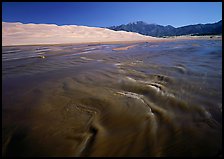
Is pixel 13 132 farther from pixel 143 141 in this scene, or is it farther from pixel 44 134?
pixel 143 141

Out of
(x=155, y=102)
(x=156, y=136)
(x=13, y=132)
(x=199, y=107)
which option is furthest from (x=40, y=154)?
(x=199, y=107)

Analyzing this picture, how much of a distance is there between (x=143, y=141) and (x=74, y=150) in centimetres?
69

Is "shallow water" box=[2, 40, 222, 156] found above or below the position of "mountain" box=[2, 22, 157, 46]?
below

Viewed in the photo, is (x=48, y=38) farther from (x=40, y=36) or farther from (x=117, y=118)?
(x=117, y=118)

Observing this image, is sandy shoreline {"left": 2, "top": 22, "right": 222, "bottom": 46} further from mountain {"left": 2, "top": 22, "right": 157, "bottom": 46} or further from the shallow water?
the shallow water

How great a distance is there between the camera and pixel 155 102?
2512 millimetres

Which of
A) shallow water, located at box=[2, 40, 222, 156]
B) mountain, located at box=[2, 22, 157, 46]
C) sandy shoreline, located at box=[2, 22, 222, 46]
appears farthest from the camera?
mountain, located at box=[2, 22, 157, 46]

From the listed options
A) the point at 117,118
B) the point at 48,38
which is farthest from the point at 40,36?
the point at 117,118

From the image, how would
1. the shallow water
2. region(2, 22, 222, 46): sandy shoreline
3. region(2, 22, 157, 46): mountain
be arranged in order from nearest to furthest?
1. the shallow water
2. region(2, 22, 222, 46): sandy shoreline
3. region(2, 22, 157, 46): mountain

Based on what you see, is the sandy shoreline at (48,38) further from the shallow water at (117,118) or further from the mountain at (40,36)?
the shallow water at (117,118)

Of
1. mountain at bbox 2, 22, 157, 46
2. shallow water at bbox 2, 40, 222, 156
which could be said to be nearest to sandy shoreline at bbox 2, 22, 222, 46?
mountain at bbox 2, 22, 157, 46

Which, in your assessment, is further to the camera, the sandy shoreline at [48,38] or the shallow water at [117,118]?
the sandy shoreline at [48,38]

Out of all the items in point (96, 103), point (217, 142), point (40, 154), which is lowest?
point (40, 154)

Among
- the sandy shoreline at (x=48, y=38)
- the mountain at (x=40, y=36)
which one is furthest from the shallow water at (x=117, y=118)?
the mountain at (x=40, y=36)
